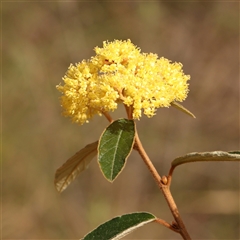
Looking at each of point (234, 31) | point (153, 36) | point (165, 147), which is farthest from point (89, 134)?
point (234, 31)

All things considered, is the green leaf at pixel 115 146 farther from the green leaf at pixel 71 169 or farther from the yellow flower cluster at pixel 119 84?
the green leaf at pixel 71 169

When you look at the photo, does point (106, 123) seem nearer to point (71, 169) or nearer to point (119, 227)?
point (71, 169)

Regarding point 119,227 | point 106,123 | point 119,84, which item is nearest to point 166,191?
point 119,227

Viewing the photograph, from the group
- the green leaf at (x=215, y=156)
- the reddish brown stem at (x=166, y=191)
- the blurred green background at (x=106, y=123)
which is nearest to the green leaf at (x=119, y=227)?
the reddish brown stem at (x=166, y=191)

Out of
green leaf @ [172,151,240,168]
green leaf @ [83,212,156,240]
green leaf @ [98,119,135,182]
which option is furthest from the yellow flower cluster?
green leaf @ [83,212,156,240]

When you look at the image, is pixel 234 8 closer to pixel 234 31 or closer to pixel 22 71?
pixel 234 31

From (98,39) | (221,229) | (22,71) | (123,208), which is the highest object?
(98,39)
